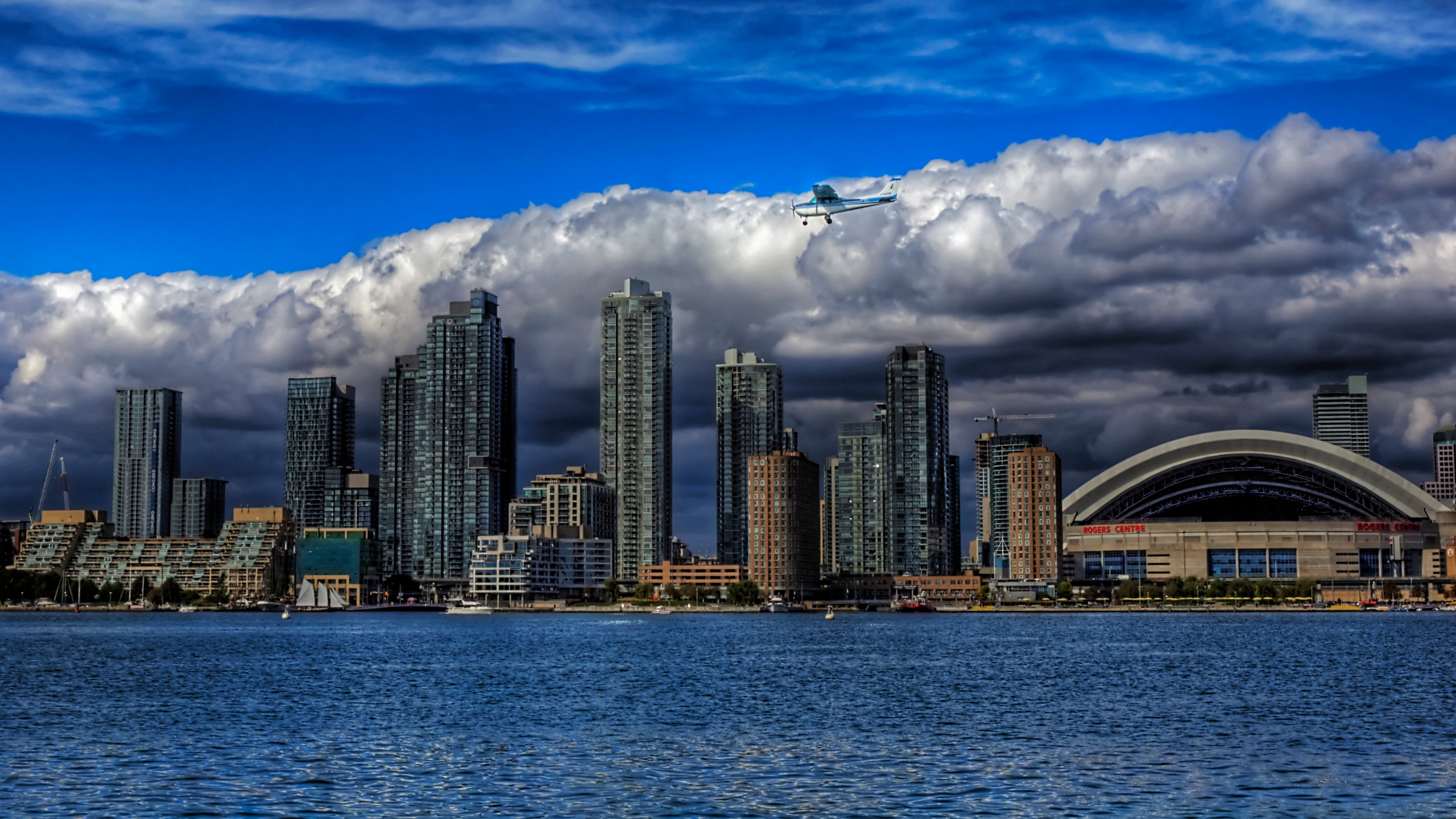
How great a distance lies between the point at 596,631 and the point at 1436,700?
138287 mm

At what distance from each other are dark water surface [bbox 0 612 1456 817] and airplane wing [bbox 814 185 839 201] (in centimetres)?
4635

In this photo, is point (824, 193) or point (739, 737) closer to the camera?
point (739, 737)

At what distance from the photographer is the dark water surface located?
42.3m

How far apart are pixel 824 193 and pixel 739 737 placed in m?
A: 86.4

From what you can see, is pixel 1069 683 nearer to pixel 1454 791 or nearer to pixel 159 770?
pixel 1454 791

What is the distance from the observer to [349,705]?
73125 mm

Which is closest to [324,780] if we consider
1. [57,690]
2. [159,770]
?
[159,770]

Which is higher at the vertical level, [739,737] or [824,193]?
[824,193]

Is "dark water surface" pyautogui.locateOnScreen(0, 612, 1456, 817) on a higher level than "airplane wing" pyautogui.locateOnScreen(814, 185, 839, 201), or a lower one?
lower

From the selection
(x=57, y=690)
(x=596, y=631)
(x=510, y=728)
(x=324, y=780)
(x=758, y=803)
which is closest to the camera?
(x=758, y=803)

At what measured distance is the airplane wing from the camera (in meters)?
137

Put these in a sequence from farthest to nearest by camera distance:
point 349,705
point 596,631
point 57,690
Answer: point 596,631
point 57,690
point 349,705

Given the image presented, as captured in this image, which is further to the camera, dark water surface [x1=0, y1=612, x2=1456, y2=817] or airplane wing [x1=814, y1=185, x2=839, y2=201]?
airplane wing [x1=814, y1=185, x2=839, y2=201]

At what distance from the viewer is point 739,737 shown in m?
58.2
